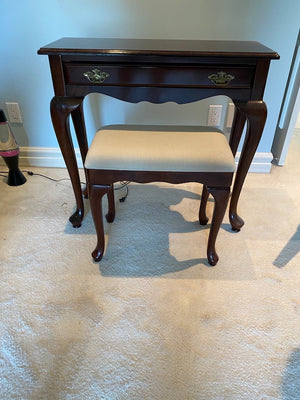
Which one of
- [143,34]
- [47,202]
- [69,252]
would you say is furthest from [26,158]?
[143,34]

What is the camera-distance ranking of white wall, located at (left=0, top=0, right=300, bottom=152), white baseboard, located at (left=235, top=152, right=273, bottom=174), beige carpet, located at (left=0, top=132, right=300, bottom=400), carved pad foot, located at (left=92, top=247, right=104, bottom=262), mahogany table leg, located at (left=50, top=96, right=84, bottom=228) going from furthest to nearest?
→ white baseboard, located at (left=235, top=152, right=273, bottom=174)
white wall, located at (left=0, top=0, right=300, bottom=152)
carved pad foot, located at (left=92, top=247, right=104, bottom=262)
mahogany table leg, located at (left=50, top=96, right=84, bottom=228)
beige carpet, located at (left=0, top=132, right=300, bottom=400)

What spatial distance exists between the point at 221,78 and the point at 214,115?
69 cm

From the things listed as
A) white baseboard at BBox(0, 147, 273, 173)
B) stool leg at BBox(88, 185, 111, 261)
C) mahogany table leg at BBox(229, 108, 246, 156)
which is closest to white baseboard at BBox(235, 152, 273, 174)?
white baseboard at BBox(0, 147, 273, 173)

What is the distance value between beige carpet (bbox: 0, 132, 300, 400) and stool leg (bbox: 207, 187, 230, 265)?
0.05m

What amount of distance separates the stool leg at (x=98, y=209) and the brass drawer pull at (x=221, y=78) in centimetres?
52

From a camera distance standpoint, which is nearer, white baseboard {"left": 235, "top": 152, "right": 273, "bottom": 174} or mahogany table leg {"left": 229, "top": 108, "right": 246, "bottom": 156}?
mahogany table leg {"left": 229, "top": 108, "right": 246, "bottom": 156}

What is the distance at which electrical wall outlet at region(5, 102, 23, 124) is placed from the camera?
173 centimetres

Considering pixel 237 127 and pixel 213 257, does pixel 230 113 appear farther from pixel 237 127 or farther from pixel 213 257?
pixel 213 257

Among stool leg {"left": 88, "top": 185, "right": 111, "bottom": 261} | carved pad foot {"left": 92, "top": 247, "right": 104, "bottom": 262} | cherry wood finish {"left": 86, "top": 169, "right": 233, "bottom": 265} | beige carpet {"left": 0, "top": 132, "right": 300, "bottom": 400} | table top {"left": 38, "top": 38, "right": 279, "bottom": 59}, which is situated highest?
table top {"left": 38, "top": 38, "right": 279, "bottom": 59}

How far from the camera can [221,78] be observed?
1.03m

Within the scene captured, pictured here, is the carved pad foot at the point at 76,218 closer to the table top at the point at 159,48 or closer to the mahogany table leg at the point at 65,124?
the mahogany table leg at the point at 65,124

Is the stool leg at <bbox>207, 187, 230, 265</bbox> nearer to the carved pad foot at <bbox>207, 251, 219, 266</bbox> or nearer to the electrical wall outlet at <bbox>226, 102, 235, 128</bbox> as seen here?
the carved pad foot at <bbox>207, 251, 219, 266</bbox>

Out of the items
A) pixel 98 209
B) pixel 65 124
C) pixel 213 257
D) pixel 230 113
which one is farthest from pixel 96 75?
pixel 230 113

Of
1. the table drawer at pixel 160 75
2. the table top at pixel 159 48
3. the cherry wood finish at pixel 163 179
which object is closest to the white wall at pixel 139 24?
the table top at pixel 159 48
